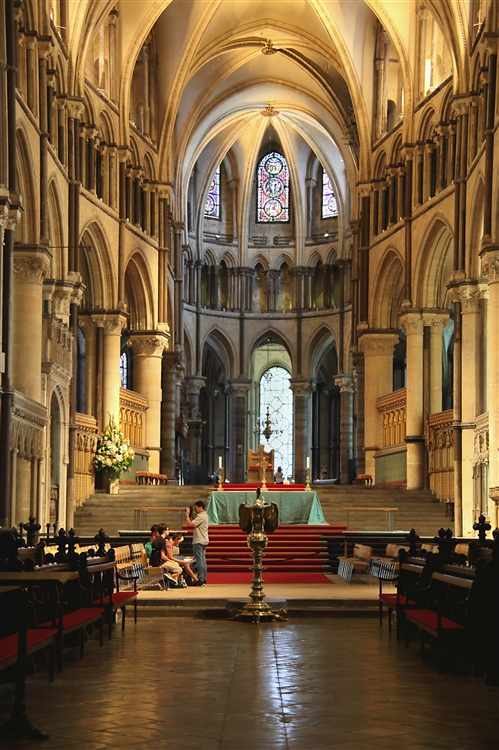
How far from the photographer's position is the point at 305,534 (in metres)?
22.5

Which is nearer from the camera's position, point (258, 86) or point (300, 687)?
point (300, 687)

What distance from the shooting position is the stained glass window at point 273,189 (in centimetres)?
4912

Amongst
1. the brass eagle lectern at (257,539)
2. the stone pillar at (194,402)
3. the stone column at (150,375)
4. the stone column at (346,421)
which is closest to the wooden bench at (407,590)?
Result: the brass eagle lectern at (257,539)

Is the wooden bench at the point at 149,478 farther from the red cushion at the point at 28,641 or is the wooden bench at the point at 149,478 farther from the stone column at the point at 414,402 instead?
the red cushion at the point at 28,641

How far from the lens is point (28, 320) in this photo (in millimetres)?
22219

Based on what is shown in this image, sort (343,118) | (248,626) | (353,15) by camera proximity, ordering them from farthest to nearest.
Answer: (343,118), (353,15), (248,626)

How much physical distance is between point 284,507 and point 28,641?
15.7 m

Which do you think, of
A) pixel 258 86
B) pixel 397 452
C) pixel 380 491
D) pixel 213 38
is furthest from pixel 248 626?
pixel 258 86

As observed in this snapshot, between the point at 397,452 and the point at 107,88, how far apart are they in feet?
44.4

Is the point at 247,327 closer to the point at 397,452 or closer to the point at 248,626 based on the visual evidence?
the point at 397,452

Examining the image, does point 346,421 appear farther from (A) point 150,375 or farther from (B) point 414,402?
(B) point 414,402

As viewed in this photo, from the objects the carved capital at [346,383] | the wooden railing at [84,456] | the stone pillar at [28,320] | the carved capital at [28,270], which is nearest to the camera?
the stone pillar at [28,320]

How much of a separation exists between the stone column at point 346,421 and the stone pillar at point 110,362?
47.8 ft

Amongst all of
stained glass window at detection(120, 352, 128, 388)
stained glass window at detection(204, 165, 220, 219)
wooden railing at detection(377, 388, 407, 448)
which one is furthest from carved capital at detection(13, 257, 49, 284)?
stained glass window at detection(204, 165, 220, 219)
